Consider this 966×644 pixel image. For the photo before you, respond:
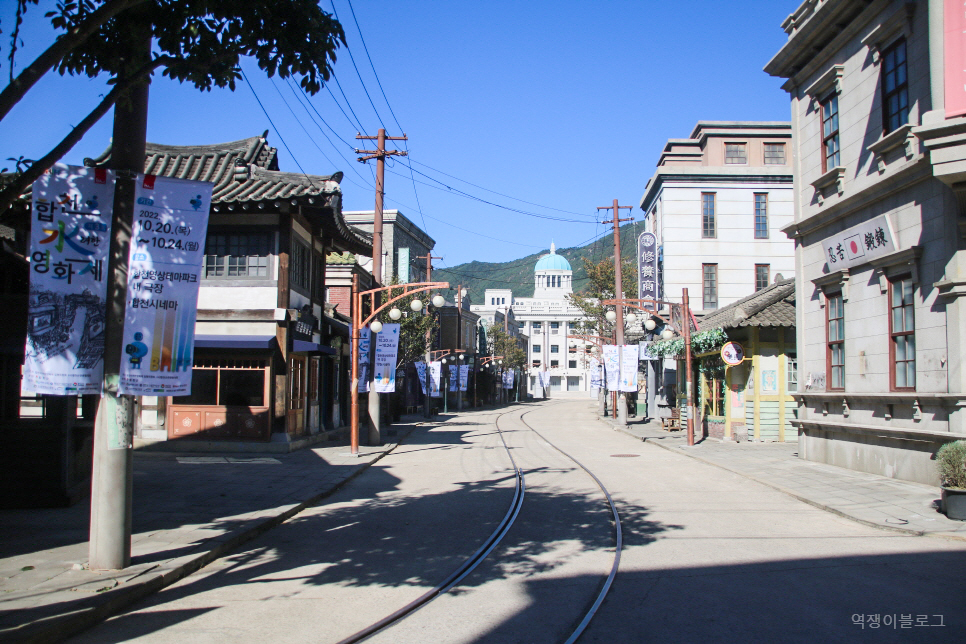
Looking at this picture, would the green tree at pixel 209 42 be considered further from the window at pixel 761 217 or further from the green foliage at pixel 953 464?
the window at pixel 761 217

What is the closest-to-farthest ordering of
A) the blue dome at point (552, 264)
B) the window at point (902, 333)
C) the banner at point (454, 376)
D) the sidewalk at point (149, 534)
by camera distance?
the sidewalk at point (149, 534) → the window at point (902, 333) → the banner at point (454, 376) → the blue dome at point (552, 264)

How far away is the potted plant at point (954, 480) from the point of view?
33.4 feet

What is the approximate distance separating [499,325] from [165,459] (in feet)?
206

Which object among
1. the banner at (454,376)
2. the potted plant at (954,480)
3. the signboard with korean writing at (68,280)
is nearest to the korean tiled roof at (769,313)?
the potted plant at (954,480)

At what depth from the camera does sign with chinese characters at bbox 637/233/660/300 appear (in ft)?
120

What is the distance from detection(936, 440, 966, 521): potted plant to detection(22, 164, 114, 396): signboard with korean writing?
35.7ft

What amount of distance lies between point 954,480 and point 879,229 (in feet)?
19.1

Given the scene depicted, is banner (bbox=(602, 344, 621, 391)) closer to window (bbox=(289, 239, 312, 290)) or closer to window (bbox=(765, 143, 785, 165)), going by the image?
window (bbox=(765, 143, 785, 165))

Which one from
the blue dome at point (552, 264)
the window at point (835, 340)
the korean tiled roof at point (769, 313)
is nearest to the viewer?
the window at point (835, 340)

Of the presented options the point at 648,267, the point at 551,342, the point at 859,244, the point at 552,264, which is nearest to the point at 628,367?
the point at 648,267

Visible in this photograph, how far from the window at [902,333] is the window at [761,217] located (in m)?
24.3

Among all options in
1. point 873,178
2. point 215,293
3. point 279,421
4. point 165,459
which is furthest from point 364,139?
point 873,178

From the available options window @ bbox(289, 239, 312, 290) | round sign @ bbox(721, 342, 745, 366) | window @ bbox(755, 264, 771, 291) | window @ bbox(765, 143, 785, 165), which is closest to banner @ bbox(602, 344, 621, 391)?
window @ bbox(755, 264, 771, 291)

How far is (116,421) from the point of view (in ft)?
24.5
